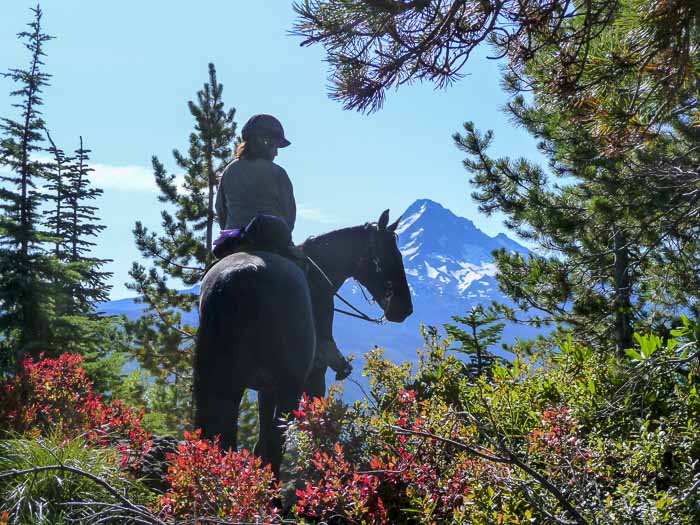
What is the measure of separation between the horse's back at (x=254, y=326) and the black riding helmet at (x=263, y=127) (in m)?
1.65

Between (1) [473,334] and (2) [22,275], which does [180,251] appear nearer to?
(2) [22,275]

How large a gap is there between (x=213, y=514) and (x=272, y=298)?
6.60 feet

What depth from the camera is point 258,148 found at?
6.24 metres

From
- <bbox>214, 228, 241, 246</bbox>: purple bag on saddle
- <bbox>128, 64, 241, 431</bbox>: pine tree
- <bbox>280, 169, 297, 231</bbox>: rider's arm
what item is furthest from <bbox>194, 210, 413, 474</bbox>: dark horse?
<bbox>128, 64, 241, 431</bbox>: pine tree

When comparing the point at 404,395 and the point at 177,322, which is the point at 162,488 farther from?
the point at 177,322

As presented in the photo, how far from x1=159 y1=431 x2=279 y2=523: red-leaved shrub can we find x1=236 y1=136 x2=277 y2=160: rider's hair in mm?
3502

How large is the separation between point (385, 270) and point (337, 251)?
1.91 feet

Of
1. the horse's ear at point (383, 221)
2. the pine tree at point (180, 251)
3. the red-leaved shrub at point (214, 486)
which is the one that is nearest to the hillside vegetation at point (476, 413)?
the red-leaved shrub at point (214, 486)

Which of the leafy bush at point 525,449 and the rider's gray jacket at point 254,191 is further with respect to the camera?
the rider's gray jacket at point 254,191

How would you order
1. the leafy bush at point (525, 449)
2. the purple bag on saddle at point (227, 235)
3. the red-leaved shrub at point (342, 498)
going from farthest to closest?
the purple bag on saddle at point (227, 235), the red-leaved shrub at point (342, 498), the leafy bush at point (525, 449)

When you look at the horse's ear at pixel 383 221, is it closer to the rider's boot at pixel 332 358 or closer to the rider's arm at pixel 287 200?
the rider's arm at pixel 287 200

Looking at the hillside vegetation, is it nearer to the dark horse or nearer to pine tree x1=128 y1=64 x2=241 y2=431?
the dark horse

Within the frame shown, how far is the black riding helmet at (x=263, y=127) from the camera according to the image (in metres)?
6.18

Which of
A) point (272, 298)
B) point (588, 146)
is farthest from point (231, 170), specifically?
point (588, 146)
